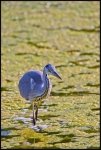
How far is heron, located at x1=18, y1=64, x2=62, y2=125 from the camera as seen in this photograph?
699 cm

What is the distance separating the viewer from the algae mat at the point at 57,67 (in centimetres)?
662

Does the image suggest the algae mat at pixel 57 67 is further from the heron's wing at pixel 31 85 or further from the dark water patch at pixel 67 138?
the heron's wing at pixel 31 85

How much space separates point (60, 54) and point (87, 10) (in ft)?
10.3

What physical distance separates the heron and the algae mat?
0.91ft

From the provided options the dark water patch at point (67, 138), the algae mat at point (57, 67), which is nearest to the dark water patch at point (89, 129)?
the algae mat at point (57, 67)

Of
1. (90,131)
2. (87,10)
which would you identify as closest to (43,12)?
(87,10)

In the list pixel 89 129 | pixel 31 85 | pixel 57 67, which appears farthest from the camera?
pixel 57 67

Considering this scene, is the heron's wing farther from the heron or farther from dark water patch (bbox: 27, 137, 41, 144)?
dark water patch (bbox: 27, 137, 41, 144)

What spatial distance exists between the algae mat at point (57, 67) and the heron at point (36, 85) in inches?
10.9

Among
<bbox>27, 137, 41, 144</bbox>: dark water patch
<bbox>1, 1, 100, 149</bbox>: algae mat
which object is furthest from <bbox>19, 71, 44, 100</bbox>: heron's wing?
<bbox>27, 137, 41, 144</bbox>: dark water patch

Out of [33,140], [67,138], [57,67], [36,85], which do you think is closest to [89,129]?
[67,138]

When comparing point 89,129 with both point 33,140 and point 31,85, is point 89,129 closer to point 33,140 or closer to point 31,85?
point 33,140

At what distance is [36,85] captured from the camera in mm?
7023

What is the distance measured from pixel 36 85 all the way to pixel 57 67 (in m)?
2.19
